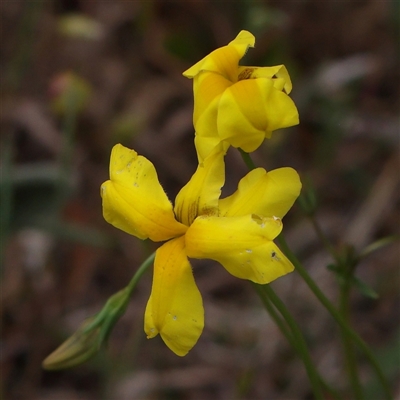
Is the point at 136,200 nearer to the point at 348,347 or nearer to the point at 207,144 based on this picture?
the point at 207,144

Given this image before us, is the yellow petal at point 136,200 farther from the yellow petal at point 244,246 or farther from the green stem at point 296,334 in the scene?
the green stem at point 296,334

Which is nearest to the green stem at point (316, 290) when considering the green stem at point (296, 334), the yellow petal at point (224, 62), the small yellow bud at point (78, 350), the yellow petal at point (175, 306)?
the green stem at point (296, 334)

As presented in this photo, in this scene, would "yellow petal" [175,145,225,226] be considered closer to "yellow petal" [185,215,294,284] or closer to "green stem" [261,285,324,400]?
"yellow petal" [185,215,294,284]

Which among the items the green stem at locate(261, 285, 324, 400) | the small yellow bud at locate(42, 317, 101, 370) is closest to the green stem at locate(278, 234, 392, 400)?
the green stem at locate(261, 285, 324, 400)

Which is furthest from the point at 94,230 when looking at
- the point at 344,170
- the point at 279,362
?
the point at 344,170

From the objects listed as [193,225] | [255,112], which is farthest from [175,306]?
[255,112]

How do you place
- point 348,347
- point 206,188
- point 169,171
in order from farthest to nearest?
point 169,171, point 348,347, point 206,188
